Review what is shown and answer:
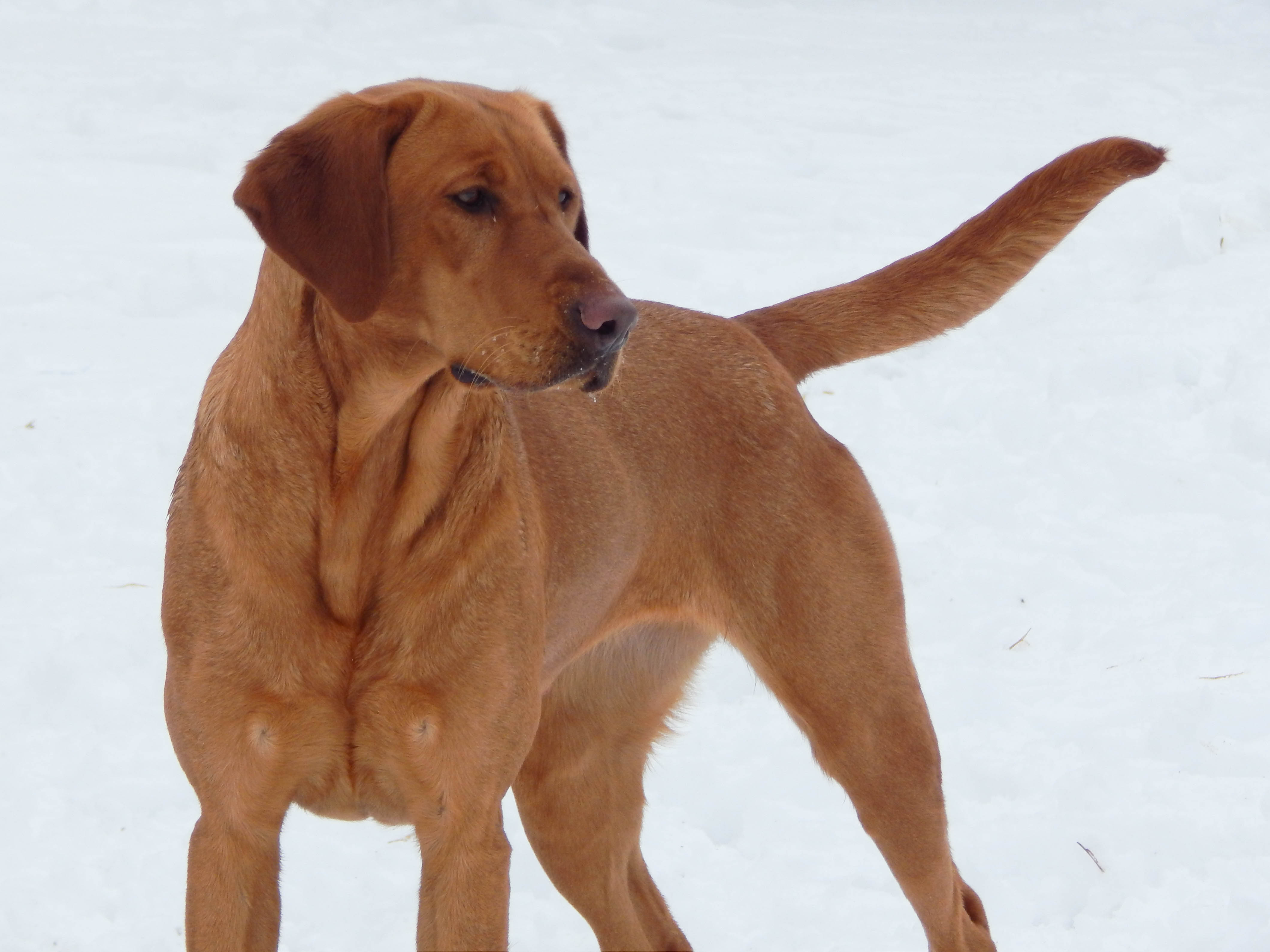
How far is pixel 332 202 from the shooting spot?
2.68 meters

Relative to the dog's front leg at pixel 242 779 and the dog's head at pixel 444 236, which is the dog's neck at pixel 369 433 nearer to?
the dog's head at pixel 444 236

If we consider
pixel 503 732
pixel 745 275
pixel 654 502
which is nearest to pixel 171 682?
pixel 503 732

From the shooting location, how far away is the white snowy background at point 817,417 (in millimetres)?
4414

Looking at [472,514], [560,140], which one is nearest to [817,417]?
[560,140]

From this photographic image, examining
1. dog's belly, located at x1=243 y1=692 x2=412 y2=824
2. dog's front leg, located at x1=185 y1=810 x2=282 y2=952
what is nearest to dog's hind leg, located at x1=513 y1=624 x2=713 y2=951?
dog's belly, located at x1=243 y1=692 x2=412 y2=824

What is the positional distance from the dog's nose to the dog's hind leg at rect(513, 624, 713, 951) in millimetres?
1419

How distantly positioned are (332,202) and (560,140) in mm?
781

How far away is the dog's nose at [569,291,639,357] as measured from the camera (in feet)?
8.57

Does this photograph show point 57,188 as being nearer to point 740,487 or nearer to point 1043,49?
point 740,487

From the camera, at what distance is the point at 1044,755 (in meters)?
4.96

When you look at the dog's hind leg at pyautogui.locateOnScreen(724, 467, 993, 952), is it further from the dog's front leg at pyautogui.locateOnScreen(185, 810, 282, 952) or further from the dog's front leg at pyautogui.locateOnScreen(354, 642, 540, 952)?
the dog's front leg at pyautogui.locateOnScreen(185, 810, 282, 952)

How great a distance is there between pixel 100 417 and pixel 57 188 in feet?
8.67

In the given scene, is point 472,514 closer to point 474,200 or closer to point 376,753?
point 376,753

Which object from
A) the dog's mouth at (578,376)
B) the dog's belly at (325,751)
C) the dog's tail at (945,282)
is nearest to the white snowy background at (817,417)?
the dog's tail at (945,282)
